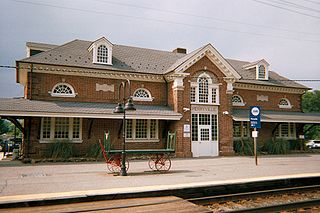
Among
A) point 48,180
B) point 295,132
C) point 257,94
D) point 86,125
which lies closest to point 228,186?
point 48,180

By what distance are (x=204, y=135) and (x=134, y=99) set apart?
579cm

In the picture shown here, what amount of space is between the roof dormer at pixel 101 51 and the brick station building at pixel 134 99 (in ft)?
0.23

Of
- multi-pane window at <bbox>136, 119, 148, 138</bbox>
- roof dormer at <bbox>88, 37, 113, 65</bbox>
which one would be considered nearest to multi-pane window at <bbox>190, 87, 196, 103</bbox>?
multi-pane window at <bbox>136, 119, 148, 138</bbox>

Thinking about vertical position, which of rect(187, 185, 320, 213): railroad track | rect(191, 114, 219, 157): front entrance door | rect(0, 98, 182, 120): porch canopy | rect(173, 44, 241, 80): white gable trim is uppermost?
rect(173, 44, 241, 80): white gable trim

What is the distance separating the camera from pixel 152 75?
2094 centimetres

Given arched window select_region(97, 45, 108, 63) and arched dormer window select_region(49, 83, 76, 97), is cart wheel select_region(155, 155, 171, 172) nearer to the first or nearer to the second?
arched dormer window select_region(49, 83, 76, 97)

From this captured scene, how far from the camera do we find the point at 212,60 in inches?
851

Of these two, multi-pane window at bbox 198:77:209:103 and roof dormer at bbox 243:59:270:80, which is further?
roof dormer at bbox 243:59:270:80

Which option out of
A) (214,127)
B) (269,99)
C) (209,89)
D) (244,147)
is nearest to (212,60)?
(209,89)

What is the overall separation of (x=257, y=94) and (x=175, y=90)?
30.4ft

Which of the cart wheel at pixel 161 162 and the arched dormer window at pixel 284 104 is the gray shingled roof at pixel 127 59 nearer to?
the arched dormer window at pixel 284 104

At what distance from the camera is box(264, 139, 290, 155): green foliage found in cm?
2309

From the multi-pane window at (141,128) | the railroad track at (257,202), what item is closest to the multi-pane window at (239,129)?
the multi-pane window at (141,128)

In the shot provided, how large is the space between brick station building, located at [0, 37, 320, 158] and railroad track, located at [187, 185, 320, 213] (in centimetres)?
1062
